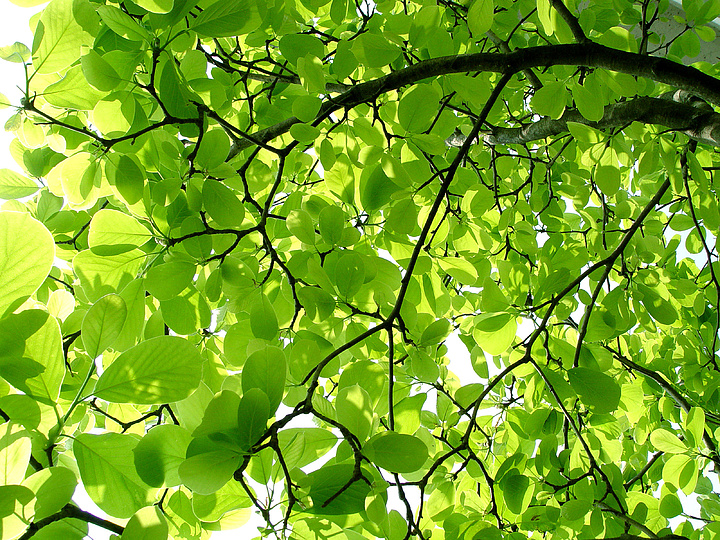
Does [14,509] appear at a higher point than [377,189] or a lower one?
lower

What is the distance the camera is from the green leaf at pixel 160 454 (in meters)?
0.42

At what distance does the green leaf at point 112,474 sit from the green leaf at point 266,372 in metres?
0.14

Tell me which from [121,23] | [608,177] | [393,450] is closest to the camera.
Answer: [393,450]

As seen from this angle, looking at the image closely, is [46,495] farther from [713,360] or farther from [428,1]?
[713,360]

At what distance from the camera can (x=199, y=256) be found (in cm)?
72

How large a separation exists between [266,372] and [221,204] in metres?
0.36

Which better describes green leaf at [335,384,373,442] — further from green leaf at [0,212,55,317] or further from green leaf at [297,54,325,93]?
green leaf at [297,54,325,93]

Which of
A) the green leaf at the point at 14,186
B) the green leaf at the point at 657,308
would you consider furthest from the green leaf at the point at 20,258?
the green leaf at the point at 657,308

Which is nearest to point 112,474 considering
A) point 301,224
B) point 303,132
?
point 301,224

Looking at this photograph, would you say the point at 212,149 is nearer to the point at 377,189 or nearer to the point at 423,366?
the point at 377,189

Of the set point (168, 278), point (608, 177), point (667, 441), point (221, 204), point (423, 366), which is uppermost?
point (608, 177)

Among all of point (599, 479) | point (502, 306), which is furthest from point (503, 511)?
point (502, 306)

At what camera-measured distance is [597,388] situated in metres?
0.72

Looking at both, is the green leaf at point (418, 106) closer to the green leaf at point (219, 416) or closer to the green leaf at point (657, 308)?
the green leaf at point (219, 416)
